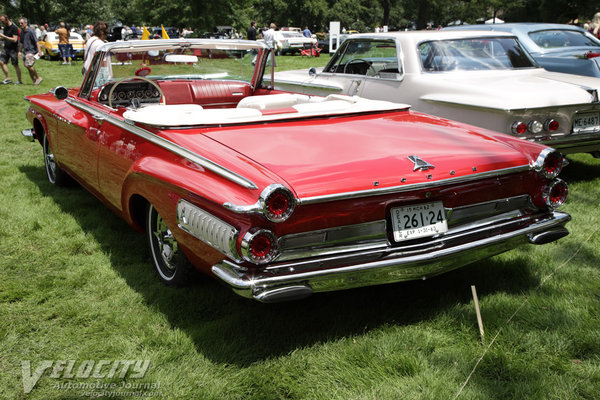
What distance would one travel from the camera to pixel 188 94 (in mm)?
4863

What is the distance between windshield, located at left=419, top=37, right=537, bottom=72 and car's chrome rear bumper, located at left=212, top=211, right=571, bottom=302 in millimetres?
3280

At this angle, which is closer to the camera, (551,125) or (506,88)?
(551,125)

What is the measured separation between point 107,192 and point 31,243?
2.89 ft

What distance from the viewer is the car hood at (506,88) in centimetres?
505

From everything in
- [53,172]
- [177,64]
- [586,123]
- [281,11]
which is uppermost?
[281,11]

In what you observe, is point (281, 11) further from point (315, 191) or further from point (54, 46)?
point (315, 191)

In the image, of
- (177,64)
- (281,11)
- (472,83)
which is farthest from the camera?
(281,11)

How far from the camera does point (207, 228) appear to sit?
2.69 m

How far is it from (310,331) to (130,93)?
2538mm

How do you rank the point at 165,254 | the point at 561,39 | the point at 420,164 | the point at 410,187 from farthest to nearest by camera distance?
the point at 561,39 < the point at 165,254 < the point at 420,164 < the point at 410,187

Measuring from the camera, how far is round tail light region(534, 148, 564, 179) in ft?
10.5

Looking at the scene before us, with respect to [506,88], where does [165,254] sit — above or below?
below

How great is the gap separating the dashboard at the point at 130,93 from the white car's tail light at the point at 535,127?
124 inches

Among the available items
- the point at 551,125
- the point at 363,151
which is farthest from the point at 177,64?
the point at 551,125
